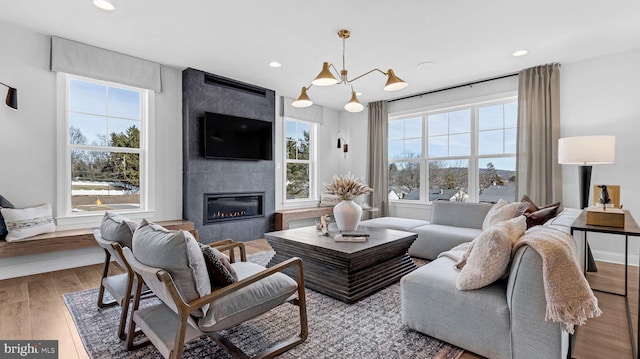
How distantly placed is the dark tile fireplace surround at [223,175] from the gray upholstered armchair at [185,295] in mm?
2790

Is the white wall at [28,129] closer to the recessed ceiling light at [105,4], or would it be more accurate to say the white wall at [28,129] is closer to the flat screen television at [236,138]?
the recessed ceiling light at [105,4]

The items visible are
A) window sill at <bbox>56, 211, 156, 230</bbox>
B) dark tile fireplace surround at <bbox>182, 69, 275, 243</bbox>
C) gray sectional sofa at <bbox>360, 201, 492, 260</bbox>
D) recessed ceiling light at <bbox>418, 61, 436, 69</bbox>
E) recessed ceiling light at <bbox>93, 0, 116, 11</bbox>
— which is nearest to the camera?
recessed ceiling light at <bbox>93, 0, 116, 11</bbox>

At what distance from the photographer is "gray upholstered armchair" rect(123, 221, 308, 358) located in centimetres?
140

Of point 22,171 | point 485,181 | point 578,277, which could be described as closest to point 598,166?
point 485,181

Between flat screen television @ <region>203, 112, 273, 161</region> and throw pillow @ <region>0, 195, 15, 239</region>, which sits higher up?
flat screen television @ <region>203, 112, 273, 161</region>

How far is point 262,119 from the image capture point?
17.2 feet

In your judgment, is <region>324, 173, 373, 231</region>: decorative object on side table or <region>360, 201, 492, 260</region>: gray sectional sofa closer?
<region>324, 173, 373, 231</region>: decorative object on side table

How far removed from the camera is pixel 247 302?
1.65 meters

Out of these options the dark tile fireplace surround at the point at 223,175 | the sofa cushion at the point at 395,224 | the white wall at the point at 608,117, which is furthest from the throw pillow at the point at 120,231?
the white wall at the point at 608,117

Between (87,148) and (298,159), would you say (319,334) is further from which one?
(298,159)

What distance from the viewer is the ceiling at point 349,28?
275 centimetres

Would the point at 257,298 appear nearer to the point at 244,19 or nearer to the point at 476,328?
the point at 476,328

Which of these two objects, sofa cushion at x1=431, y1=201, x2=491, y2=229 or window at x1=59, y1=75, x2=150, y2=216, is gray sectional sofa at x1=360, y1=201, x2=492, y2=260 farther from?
window at x1=59, y1=75, x2=150, y2=216

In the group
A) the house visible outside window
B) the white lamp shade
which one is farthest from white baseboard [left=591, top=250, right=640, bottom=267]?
the white lamp shade
